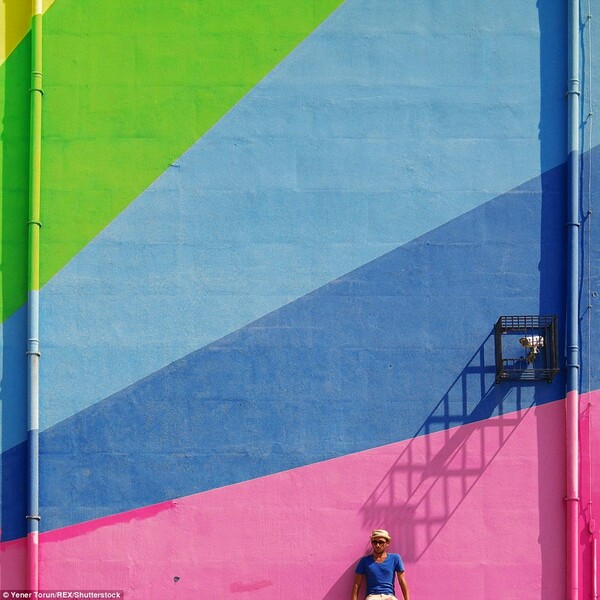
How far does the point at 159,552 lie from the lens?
898cm

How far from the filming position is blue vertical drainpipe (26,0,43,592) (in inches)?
351

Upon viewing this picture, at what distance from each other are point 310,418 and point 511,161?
9.83ft

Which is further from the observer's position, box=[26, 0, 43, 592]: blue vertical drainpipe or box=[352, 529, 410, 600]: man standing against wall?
box=[26, 0, 43, 592]: blue vertical drainpipe

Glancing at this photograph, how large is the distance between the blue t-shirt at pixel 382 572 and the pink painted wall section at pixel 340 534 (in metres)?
0.18

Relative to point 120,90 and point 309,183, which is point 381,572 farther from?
point 120,90

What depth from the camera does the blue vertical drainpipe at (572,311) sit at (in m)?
8.95

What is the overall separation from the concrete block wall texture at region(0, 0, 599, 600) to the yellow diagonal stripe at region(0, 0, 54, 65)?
3.4 inches

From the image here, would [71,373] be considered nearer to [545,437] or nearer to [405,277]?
[405,277]

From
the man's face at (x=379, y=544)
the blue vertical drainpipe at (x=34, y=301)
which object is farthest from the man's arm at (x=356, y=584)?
the blue vertical drainpipe at (x=34, y=301)

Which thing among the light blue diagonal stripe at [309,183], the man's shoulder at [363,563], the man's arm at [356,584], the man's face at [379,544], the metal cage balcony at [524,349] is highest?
the light blue diagonal stripe at [309,183]

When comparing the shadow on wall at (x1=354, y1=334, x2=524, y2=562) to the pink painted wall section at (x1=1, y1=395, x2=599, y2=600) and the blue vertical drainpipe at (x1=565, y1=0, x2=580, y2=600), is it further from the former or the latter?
the blue vertical drainpipe at (x1=565, y1=0, x2=580, y2=600)

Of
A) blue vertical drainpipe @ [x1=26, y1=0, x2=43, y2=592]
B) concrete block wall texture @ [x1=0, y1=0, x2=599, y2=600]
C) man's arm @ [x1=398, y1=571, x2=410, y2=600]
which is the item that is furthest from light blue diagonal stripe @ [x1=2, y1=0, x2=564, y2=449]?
man's arm @ [x1=398, y1=571, x2=410, y2=600]

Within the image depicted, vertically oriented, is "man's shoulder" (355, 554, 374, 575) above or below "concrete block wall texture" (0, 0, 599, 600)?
below

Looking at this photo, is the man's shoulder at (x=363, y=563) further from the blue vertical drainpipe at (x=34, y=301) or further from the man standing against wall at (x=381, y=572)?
the blue vertical drainpipe at (x=34, y=301)
